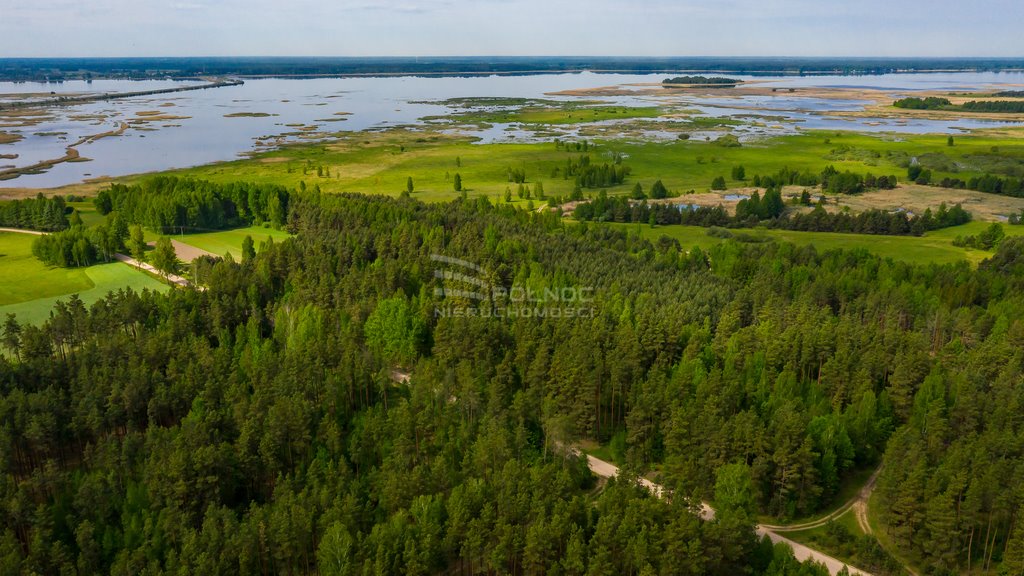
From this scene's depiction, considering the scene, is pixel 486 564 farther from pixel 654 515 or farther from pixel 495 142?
pixel 495 142

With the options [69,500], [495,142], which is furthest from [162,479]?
[495,142]

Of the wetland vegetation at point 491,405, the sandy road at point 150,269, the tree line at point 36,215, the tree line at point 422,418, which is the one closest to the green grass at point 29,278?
the wetland vegetation at point 491,405

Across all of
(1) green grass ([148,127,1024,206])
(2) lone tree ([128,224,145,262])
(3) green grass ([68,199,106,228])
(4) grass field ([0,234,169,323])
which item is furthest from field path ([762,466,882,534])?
(3) green grass ([68,199,106,228])

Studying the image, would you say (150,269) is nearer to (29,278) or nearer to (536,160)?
(29,278)

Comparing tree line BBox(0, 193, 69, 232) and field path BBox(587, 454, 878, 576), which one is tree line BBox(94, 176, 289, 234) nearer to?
tree line BBox(0, 193, 69, 232)

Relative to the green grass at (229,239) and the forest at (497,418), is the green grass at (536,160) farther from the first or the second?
the forest at (497,418)

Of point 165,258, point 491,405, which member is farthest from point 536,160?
point 491,405
